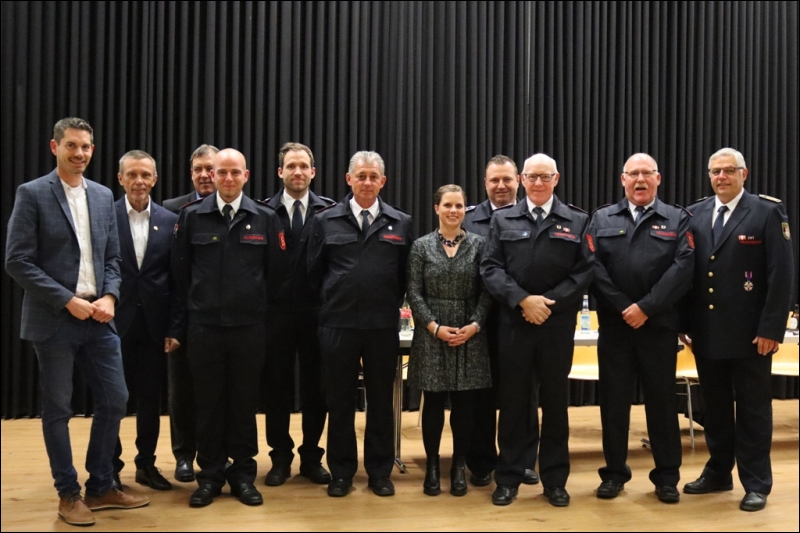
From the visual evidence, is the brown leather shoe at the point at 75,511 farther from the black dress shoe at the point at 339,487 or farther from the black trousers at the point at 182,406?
the black dress shoe at the point at 339,487

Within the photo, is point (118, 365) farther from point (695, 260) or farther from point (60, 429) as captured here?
point (695, 260)

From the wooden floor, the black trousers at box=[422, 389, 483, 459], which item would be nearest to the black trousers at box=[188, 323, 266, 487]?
the wooden floor

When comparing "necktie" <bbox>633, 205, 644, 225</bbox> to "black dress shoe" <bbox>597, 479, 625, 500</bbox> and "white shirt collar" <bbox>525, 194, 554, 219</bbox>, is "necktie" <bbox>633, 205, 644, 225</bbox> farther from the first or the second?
"black dress shoe" <bbox>597, 479, 625, 500</bbox>

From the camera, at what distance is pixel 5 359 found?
5754 mm

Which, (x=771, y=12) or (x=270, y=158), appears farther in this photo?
(x=771, y=12)

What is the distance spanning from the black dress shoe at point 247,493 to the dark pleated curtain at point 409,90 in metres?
2.75

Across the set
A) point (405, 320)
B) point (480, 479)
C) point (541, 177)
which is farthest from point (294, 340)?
point (541, 177)

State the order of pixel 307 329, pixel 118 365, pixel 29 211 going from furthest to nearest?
1. pixel 307 329
2. pixel 118 365
3. pixel 29 211

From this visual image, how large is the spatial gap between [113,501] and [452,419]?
1.63 meters

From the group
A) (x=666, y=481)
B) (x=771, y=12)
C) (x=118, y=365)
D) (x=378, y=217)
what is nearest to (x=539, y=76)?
(x=771, y=12)

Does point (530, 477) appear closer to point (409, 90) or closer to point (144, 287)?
point (144, 287)

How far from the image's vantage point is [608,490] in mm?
3750

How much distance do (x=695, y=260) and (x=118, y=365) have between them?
278 centimetres

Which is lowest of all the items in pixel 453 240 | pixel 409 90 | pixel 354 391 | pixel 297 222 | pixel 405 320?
pixel 354 391
